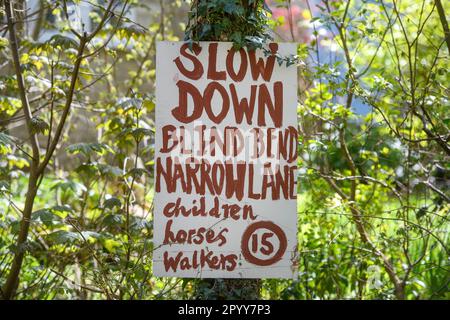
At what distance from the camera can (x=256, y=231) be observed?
3.02m

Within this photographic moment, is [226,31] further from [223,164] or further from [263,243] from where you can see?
[263,243]

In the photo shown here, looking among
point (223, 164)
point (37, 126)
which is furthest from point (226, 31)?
point (37, 126)

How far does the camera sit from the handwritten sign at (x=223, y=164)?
3.00 meters

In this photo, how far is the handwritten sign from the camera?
300 centimetres

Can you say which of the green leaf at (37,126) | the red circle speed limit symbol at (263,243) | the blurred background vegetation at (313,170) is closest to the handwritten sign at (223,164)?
the red circle speed limit symbol at (263,243)

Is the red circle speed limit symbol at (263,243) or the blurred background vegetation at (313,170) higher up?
the blurred background vegetation at (313,170)

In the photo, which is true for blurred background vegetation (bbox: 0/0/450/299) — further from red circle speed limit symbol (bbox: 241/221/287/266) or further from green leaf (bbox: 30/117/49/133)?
A: red circle speed limit symbol (bbox: 241/221/287/266)

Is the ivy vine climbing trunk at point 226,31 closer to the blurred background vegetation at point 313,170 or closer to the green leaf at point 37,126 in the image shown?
the blurred background vegetation at point 313,170

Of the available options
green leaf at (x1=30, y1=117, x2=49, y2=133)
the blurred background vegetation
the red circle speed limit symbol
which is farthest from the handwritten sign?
green leaf at (x1=30, y1=117, x2=49, y2=133)

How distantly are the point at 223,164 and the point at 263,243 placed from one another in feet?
1.38

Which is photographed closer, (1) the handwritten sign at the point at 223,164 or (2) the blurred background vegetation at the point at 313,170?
(1) the handwritten sign at the point at 223,164

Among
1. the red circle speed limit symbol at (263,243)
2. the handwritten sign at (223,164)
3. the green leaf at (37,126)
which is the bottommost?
the red circle speed limit symbol at (263,243)
